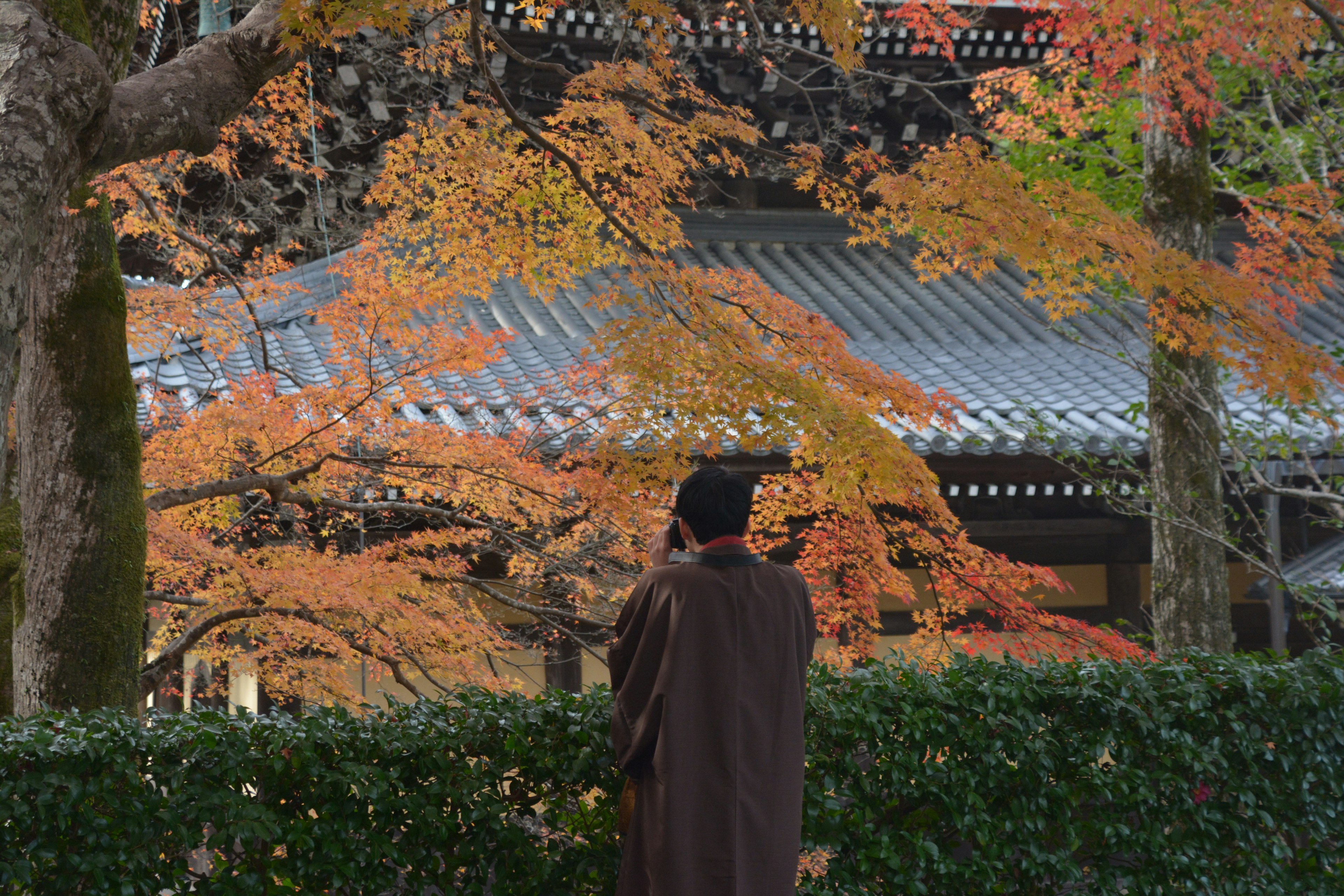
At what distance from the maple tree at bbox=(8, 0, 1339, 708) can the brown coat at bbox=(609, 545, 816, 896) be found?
1.46m

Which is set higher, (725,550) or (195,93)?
(195,93)

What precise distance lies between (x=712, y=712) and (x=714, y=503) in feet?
1.61

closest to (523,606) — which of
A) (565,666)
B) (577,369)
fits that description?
(577,369)

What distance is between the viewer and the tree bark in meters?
3.07

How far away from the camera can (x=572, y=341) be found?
8.38m

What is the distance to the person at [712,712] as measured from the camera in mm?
2336

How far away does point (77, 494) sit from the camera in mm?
3516

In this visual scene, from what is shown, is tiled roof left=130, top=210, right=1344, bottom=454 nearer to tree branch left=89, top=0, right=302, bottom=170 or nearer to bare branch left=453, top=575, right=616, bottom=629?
bare branch left=453, top=575, right=616, bottom=629

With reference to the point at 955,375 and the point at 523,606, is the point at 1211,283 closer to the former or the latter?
the point at 523,606

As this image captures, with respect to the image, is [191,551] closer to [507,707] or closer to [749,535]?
[507,707]

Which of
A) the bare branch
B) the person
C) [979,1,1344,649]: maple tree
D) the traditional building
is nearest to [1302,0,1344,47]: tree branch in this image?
Answer: [979,1,1344,649]: maple tree

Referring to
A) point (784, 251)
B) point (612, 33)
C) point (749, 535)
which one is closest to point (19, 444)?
point (749, 535)

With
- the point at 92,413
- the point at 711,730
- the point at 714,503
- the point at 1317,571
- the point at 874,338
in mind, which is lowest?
the point at 711,730

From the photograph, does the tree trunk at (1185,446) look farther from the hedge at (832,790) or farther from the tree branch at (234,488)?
the tree branch at (234,488)
